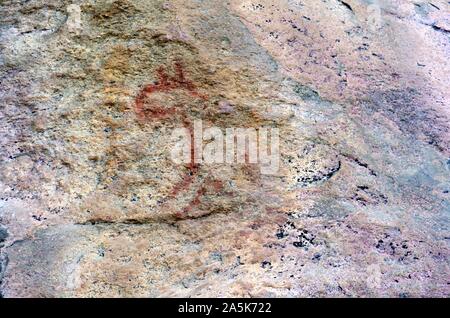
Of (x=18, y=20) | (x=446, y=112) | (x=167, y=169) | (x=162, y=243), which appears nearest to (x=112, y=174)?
(x=167, y=169)

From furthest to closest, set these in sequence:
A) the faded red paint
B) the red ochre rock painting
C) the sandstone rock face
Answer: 1. the faded red paint
2. the red ochre rock painting
3. the sandstone rock face

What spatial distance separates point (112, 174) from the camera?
1.60m

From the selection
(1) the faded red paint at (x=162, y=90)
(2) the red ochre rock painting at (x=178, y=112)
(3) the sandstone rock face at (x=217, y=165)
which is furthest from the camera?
(1) the faded red paint at (x=162, y=90)

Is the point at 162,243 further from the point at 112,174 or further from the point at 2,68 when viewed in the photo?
the point at 2,68

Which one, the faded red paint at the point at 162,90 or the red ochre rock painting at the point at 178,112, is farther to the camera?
the faded red paint at the point at 162,90

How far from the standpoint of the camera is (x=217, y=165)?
1.62 meters

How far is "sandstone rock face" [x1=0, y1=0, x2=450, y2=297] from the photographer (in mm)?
1468

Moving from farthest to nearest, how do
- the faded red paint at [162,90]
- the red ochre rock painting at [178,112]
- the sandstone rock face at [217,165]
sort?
the faded red paint at [162,90] → the red ochre rock painting at [178,112] → the sandstone rock face at [217,165]

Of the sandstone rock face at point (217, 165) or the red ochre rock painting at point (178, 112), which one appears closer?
the sandstone rock face at point (217, 165)

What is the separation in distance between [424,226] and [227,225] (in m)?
0.64

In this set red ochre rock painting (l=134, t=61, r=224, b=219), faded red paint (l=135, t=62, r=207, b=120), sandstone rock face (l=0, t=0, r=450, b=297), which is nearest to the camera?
sandstone rock face (l=0, t=0, r=450, b=297)

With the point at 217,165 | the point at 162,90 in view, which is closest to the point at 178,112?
the point at 162,90

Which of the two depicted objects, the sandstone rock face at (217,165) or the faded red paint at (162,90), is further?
the faded red paint at (162,90)

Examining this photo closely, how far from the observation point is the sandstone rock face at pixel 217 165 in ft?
4.82
